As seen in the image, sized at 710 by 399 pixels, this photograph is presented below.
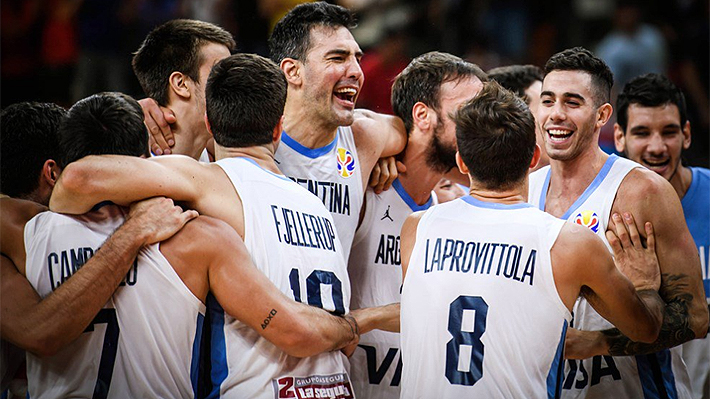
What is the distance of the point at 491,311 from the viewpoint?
376 cm

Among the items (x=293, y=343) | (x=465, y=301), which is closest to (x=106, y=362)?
(x=293, y=343)

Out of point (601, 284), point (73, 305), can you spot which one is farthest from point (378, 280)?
point (73, 305)

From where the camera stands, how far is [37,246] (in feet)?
12.8

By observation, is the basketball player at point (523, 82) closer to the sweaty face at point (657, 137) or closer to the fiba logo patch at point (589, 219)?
the sweaty face at point (657, 137)

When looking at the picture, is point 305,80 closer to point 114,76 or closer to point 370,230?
point 370,230

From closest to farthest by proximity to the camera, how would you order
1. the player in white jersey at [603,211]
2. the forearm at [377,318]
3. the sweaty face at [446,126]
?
1. the forearm at [377,318]
2. the player in white jersey at [603,211]
3. the sweaty face at [446,126]

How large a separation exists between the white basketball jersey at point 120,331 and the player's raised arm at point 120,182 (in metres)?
0.14

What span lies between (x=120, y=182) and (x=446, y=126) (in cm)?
258

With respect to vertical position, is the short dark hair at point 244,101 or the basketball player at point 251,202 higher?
the short dark hair at point 244,101

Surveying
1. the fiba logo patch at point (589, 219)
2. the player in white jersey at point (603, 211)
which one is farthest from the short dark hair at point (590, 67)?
the fiba logo patch at point (589, 219)

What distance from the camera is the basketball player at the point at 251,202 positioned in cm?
386

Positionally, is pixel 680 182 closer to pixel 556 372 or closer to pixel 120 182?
pixel 556 372

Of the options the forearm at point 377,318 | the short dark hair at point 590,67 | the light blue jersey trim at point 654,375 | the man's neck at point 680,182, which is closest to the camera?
the forearm at point 377,318

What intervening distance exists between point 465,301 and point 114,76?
26.2 feet
